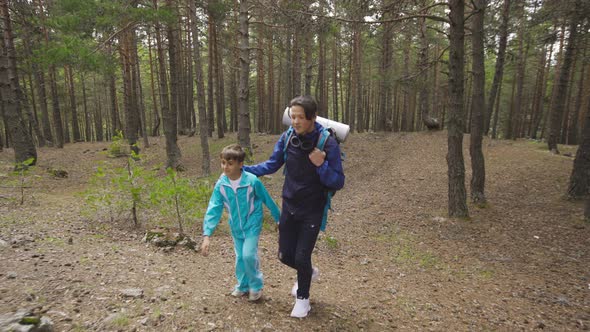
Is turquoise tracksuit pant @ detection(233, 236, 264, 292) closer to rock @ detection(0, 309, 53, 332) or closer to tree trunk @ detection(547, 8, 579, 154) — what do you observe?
rock @ detection(0, 309, 53, 332)

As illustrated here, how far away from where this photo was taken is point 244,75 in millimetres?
9945

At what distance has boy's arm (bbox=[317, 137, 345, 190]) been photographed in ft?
9.24

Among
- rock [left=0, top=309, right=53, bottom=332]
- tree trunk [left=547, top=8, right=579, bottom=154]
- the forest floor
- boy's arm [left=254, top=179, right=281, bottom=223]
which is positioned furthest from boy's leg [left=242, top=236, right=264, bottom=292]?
tree trunk [left=547, top=8, right=579, bottom=154]

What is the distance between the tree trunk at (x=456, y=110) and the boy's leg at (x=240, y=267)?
5.78 meters

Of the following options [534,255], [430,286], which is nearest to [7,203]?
[430,286]

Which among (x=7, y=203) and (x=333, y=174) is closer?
(x=333, y=174)

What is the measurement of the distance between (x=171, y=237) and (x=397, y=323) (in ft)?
12.2

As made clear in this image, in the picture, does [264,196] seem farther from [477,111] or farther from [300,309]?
[477,111]

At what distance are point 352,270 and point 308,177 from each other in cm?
311

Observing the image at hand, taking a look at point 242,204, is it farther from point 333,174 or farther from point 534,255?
point 534,255

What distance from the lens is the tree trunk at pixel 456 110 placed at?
264 inches

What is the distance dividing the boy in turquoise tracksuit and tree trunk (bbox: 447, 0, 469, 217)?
5.55m

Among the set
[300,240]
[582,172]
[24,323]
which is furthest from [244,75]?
[582,172]

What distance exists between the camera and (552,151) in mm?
13633
